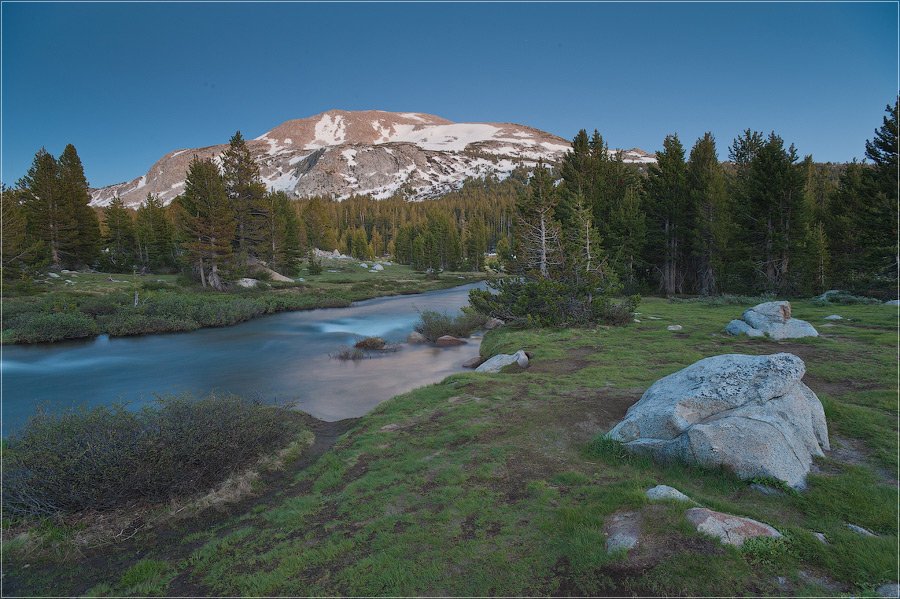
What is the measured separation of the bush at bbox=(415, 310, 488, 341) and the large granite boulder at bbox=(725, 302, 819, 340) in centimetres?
1430

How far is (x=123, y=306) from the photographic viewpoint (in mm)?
31000

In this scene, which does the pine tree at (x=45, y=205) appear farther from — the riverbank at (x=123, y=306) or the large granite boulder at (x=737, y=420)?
the large granite boulder at (x=737, y=420)

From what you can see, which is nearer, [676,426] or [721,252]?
[676,426]

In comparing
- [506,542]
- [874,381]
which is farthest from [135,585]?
[874,381]

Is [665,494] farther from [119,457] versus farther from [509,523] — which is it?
[119,457]

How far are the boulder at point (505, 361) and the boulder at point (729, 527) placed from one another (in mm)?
10572

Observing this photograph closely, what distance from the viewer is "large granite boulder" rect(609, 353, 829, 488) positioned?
643 cm

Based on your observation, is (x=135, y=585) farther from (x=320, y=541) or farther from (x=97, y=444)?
(x=97, y=444)

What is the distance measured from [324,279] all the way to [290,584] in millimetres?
60994

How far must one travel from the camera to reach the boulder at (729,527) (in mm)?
4781

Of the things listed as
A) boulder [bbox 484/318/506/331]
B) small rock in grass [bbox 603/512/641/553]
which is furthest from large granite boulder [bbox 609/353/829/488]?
boulder [bbox 484/318/506/331]

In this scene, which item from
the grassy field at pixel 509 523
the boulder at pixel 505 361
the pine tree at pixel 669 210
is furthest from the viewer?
the pine tree at pixel 669 210

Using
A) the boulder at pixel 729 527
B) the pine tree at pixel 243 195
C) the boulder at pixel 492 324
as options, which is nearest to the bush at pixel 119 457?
the boulder at pixel 729 527

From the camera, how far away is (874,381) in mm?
10406
